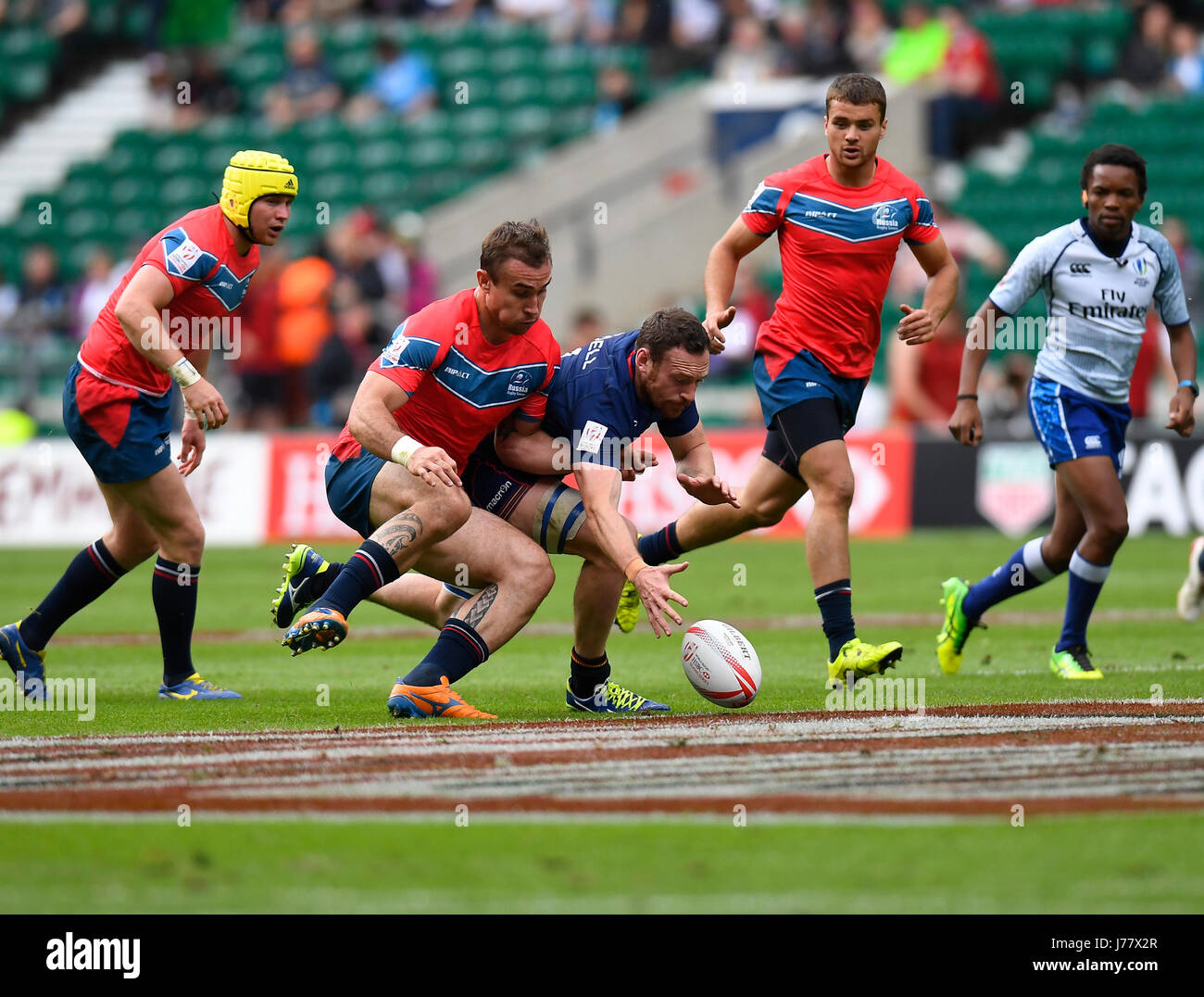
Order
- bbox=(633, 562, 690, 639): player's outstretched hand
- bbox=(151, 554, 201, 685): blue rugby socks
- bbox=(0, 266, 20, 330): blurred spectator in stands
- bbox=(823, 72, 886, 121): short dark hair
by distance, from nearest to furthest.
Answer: bbox=(633, 562, 690, 639): player's outstretched hand < bbox=(823, 72, 886, 121): short dark hair < bbox=(151, 554, 201, 685): blue rugby socks < bbox=(0, 266, 20, 330): blurred spectator in stands

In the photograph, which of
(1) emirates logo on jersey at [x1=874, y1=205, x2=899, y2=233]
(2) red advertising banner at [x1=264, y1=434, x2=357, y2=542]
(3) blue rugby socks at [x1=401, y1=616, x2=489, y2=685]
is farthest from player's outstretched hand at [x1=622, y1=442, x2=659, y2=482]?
(2) red advertising banner at [x1=264, y1=434, x2=357, y2=542]

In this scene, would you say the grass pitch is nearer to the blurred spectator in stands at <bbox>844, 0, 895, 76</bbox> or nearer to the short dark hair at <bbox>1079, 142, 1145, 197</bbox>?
the short dark hair at <bbox>1079, 142, 1145, 197</bbox>

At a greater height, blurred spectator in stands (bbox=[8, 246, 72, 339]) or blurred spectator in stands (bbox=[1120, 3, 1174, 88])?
blurred spectator in stands (bbox=[1120, 3, 1174, 88])

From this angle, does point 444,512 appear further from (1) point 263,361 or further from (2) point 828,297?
(1) point 263,361

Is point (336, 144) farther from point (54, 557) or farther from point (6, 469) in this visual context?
point (54, 557)

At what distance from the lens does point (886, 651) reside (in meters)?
7.44

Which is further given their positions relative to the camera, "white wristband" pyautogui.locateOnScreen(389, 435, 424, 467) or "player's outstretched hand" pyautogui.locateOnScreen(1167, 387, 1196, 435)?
"player's outstretched hand" pyautogui.locateOnScreen(1167, 387, 1196, 435)

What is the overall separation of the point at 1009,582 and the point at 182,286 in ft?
14.0

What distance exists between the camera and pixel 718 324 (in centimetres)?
802

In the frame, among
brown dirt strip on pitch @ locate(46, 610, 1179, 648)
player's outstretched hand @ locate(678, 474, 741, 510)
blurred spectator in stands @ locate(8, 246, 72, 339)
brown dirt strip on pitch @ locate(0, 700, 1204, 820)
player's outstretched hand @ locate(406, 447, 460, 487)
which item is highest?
blurred spectator in stands @ locate(8, 246, 72, 339)

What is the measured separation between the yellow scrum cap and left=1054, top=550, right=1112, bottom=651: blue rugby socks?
422cm

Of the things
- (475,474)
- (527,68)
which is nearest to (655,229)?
(527,68)

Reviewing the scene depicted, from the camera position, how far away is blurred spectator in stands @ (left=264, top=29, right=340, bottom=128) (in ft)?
89.0

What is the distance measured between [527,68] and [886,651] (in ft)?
68.8
